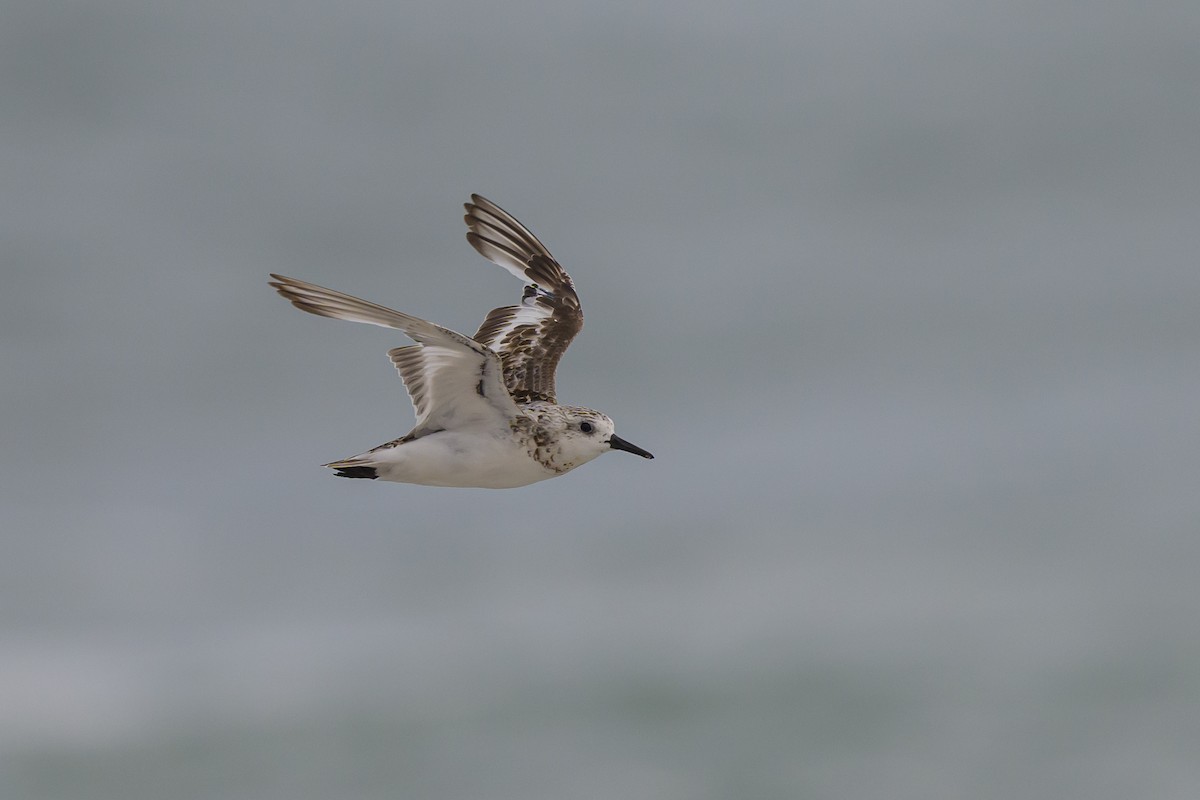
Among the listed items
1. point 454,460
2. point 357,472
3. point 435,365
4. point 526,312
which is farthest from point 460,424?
point 526,312

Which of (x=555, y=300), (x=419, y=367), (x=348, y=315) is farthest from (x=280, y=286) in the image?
(x=555, y=300)

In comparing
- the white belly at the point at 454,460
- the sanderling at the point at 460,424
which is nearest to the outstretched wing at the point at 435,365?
the sanderling at the point at 460,424

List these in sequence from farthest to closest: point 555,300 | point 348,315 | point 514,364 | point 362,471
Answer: point 555,300 → point 514,364 → point 362,471 → point 348,315

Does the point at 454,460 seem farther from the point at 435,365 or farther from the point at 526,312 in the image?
the point at 526,312

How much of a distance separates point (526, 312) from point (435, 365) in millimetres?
3014

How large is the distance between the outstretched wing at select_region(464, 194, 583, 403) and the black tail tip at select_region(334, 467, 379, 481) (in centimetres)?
161

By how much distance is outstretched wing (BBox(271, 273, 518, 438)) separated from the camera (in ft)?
29.1

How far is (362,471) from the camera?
9609 millimetres

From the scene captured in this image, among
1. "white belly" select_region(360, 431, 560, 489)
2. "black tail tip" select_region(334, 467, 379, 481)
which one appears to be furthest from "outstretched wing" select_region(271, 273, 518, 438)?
"black tail tip" select_region(334, 467, 379, 481)

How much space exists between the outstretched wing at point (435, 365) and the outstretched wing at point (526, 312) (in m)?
1.20

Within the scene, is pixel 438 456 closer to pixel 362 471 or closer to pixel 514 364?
pixel 362 471

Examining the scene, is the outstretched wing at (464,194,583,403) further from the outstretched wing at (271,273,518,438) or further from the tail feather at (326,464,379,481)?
the tail feather at (326,464,379,481)

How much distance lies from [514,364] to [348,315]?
112 inches

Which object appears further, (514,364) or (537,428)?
(514,364)
